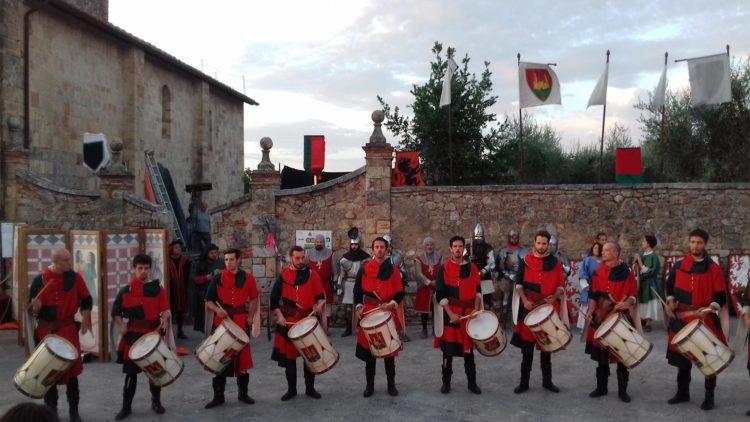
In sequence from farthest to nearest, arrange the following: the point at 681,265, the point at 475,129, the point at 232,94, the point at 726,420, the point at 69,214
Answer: the point at 232,94 < the point at 475,129 < the point at 69,214 < the point at 681,265 < the point at 726,420

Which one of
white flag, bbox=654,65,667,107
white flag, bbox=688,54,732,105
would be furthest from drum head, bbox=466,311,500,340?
white flag, bbox=654,65,667,107

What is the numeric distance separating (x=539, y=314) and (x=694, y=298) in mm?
1485

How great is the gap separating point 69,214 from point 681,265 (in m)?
11.0

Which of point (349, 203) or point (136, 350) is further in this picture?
point (349, 203)

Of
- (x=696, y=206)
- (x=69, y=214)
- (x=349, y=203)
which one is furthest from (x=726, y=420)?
(x=69, y=214)

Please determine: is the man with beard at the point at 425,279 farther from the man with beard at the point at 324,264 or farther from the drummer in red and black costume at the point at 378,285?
the drummer in red and black costume at the point at 378,285

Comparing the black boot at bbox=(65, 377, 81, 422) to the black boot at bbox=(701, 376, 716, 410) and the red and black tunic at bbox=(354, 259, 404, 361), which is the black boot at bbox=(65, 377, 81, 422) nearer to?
the red and black tunic at bbox=(354, 259, 404, 361)

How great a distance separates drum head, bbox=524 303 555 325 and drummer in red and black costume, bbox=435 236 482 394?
555 millimetres

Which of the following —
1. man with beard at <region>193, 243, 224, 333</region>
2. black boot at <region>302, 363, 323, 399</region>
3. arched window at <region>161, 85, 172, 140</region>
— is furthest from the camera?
arched window at <region>161, 85, 172, 140</region>

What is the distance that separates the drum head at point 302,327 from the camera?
655 cm

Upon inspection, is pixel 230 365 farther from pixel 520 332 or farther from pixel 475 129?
pixel 475 129

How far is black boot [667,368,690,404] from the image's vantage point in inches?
258

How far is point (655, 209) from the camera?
11.5 m

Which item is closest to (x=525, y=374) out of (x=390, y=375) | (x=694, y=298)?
(x=390, y=375)
